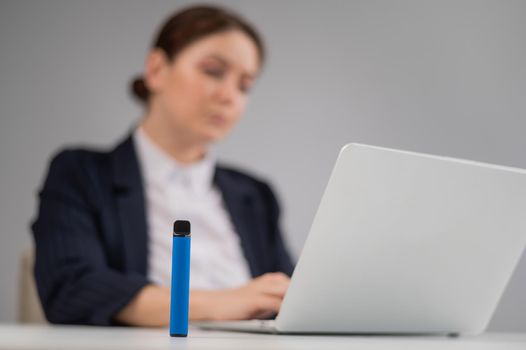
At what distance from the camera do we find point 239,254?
6.44 ft

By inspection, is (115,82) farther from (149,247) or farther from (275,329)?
(275,329)

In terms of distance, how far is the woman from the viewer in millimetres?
1422

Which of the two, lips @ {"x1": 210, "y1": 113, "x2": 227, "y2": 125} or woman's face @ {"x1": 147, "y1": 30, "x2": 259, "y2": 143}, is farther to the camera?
lips @ {"x1": 210, "y1": 113, "x2": 227, "y2": 125}

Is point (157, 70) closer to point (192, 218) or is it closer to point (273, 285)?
point (192, 218)

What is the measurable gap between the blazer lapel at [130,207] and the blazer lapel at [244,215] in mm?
294

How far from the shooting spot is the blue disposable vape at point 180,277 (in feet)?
2.57

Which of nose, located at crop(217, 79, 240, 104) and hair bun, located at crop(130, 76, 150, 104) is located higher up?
nose, located at crop(217, 79, 240, 104)

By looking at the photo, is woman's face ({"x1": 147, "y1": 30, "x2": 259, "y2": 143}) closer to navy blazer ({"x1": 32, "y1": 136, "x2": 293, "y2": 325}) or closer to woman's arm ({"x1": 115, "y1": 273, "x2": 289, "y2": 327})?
navy blazer ({"x1": 32, "y1": 136, "x2": 293, "y2": 325})

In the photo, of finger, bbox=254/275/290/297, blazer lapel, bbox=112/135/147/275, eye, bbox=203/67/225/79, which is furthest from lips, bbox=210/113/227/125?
finger, bbox=254/275/290/297

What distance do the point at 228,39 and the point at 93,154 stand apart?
1.85 ft

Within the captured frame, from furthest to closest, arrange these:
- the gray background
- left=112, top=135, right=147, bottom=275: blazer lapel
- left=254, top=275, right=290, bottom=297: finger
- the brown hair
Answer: the gray background < the brown hair < left=112, top=135, right=147, bottom=275: blazer lapel < left=254, top=275, right=290, bottom=297: finger

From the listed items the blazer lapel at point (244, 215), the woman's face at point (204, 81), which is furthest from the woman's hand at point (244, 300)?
the woman's face at point (204, 81)

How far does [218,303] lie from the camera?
4.31 ft

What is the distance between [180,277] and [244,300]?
18.2 inches
